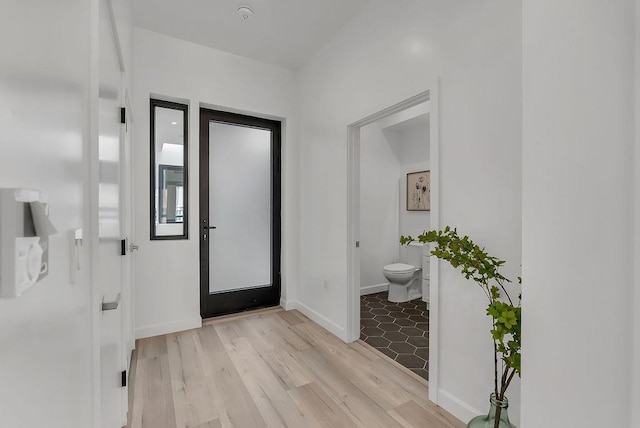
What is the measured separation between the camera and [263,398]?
1961 millimetres

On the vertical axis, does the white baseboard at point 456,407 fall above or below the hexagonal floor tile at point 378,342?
above

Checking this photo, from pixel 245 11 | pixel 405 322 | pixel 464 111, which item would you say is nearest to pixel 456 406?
pixel 405 322

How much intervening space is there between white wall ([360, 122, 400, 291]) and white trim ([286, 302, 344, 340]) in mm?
1147

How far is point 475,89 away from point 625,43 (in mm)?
1027

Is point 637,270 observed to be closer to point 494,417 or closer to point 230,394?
point 494,417

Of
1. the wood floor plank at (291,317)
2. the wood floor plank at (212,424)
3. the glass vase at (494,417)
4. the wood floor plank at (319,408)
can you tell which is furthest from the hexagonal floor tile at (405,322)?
the wood floor plank at (212,424)

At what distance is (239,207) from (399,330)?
2220 millimetres

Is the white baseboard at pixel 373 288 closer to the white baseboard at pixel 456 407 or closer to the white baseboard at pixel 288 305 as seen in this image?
the white baseboard at pixel 288 305

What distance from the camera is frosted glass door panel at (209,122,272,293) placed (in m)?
3.43

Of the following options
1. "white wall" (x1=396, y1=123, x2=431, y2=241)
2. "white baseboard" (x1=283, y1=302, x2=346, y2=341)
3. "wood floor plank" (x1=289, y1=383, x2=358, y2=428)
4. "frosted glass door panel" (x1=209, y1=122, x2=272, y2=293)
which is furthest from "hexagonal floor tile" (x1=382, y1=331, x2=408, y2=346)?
"white wall" (x1=396, y1=123, x2=431, y2=241)

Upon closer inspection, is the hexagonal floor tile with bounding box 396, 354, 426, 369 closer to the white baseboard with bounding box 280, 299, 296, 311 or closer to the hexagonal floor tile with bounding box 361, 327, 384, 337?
the hexagonal floor tile with bounding box 361, 327, 384, 337

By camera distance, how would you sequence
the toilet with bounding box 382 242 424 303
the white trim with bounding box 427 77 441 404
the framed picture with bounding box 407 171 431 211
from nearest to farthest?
the white trim with bounding box 427 77 441 404 < the toilet with bounding box 382 242 424 303 < the framed picture with bounding box 407 171 431 211

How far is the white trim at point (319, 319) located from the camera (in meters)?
2.90

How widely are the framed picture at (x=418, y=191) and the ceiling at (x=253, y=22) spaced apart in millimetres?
2260
